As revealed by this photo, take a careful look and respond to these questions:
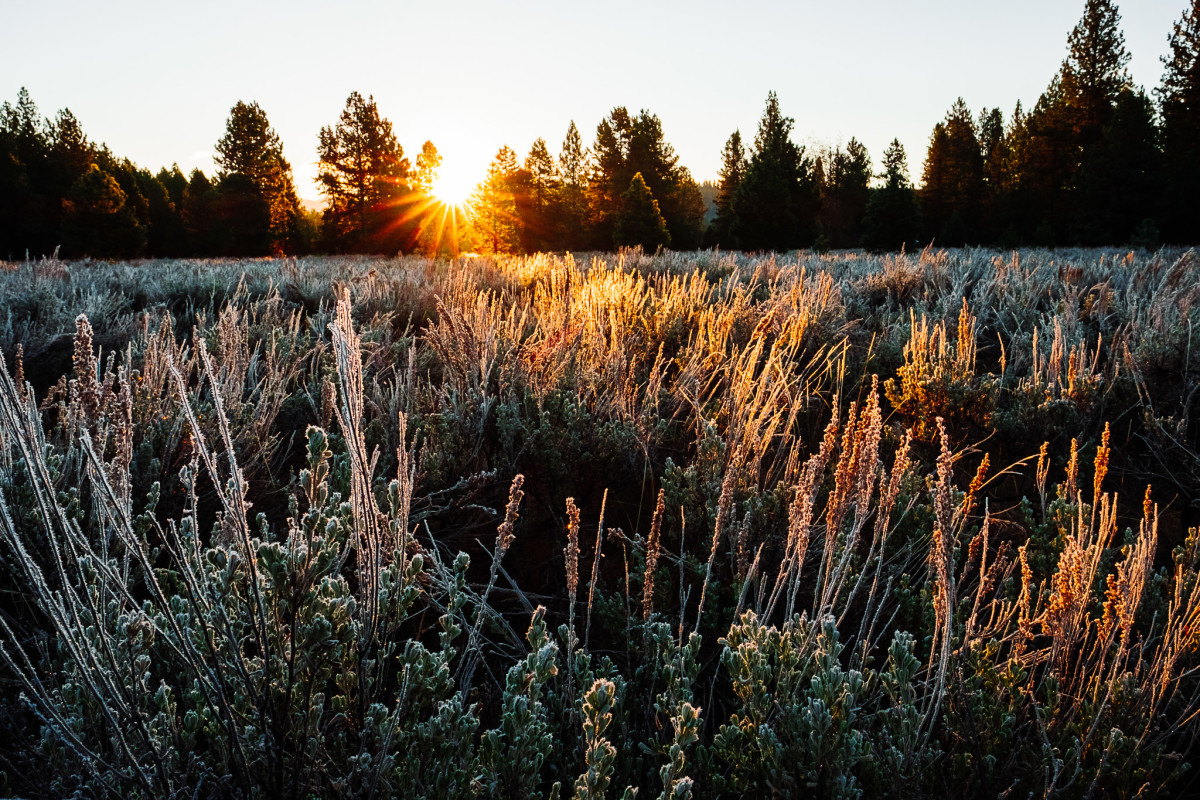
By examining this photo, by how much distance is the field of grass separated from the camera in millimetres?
1077

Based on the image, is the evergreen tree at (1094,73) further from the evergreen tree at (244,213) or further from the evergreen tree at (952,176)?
the evergreen tree at (244,213)

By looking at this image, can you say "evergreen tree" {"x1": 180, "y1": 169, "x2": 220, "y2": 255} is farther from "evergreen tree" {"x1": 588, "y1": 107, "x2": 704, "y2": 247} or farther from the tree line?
"evergreen tree" {"x1": 588, "y1": 107, "x2": 704, "y2": 247}

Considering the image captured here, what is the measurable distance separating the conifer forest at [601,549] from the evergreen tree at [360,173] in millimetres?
33217

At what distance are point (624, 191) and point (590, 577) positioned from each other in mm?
36954

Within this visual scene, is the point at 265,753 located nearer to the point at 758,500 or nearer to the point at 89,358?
the point at 89,358

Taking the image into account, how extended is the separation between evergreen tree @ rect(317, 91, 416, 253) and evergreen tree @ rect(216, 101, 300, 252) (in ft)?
8.04

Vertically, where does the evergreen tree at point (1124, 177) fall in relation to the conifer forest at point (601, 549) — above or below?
above

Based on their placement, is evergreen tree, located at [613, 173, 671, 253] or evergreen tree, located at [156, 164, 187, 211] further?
evergreen tree, located at [156, 164, 187, 211]

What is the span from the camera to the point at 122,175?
42719 mm

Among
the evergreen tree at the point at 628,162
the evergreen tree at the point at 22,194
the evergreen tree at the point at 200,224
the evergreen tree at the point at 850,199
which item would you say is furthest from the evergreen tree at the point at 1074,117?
the evergreen tree at the point at 22,194

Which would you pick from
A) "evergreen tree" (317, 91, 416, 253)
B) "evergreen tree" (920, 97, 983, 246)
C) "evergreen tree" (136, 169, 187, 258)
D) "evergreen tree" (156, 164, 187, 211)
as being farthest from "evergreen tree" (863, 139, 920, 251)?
"evergreen tree" (156, 164, 187, 211)

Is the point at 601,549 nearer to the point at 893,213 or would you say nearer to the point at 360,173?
the point at 893,213

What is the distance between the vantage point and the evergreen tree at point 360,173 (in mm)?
37281

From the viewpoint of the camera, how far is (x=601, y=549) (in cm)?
243
